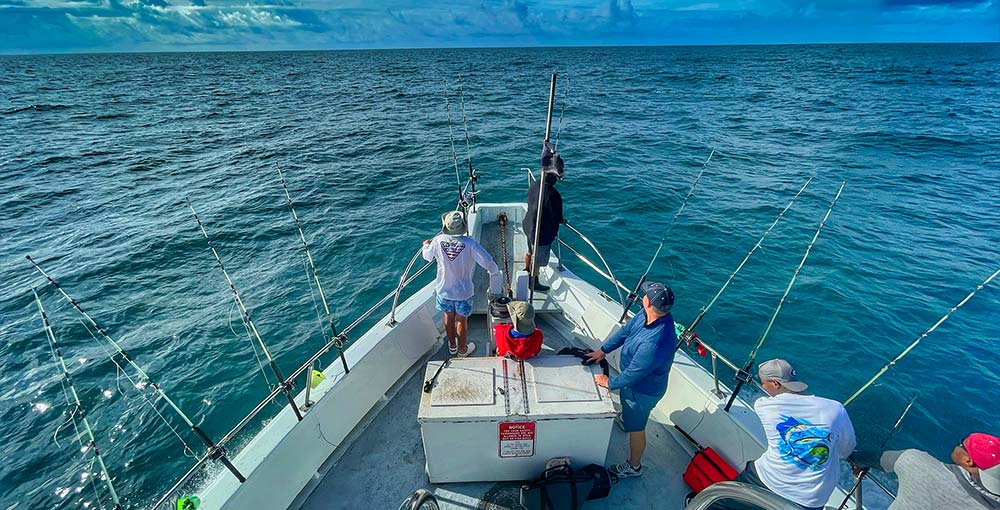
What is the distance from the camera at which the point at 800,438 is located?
2.33 meters

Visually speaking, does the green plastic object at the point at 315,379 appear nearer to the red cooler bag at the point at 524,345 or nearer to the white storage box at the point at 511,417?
the white storage box at the point at 511,417

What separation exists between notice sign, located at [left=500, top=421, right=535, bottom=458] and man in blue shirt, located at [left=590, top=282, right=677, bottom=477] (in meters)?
0.67

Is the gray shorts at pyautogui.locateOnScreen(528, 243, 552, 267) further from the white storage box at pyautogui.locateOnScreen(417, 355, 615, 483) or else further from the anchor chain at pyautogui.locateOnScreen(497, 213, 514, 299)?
the white storage box at pyautogui.locateOnScreen(417, 355, 615, 483)

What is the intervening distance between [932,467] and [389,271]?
8909mm

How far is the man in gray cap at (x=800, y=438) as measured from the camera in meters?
2.27

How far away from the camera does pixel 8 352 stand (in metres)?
7.01

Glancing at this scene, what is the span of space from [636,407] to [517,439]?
0.99 meters

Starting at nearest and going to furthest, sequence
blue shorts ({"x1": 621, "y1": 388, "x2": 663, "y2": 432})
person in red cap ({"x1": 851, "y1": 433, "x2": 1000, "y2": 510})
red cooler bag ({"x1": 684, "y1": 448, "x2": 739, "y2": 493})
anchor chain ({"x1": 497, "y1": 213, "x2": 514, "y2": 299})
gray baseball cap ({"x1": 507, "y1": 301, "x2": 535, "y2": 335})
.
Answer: person in red cap ({"x1": 851, "y1": 433, "x2": 1000, "y2": 510}) → gray baseball cap ({"x1": 507, "y1": 301, "x2": 535, "y2": 335}) → blue shorts ({"x1": 621, "y1": 388, "x2": 663, "y2": 432}) → red cooler bag ({"x1": 684, "y1": 448, "x2": 739, "y2": 493}) → anchor chain ({"x1": 497, "y1": 213, "x2": 514, "y2": 299})

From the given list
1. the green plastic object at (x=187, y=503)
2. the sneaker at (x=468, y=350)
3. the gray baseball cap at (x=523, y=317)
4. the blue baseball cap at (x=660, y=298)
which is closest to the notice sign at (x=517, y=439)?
the gray baseball cap at (x=523, y=317)

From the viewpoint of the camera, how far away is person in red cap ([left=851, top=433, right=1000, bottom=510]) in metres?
1.93

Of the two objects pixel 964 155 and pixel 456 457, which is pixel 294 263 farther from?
pixel 964 155

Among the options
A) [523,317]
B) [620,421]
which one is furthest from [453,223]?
[620,421]

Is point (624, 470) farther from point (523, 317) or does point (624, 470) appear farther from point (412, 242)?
point (412, 242)

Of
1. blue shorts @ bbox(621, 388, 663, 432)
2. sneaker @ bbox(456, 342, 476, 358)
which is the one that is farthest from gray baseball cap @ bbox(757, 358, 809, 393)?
sneaker @ bbox(456, 342, 476, 358)
